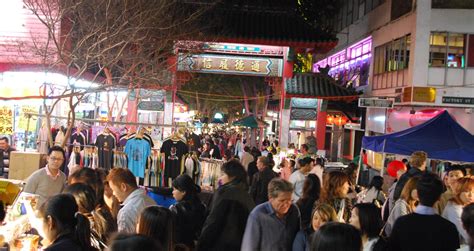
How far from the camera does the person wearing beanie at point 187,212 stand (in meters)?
5.57

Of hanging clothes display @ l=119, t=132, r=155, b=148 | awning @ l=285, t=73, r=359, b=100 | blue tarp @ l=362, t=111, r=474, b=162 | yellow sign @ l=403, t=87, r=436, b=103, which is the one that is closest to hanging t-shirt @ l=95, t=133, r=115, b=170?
hanging clothes display @ l=119, t=132, r=155, b=148

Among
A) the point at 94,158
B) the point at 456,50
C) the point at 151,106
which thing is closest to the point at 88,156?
the point at 94,158

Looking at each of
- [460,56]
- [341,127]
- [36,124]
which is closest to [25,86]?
[36,124]

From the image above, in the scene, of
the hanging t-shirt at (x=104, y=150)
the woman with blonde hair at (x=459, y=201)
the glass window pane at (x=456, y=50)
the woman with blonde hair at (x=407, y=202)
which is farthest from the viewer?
the glass window pane at (x=456, y=50)

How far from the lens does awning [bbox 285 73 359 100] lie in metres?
21.7

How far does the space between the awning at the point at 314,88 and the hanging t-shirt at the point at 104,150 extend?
31.0 feet

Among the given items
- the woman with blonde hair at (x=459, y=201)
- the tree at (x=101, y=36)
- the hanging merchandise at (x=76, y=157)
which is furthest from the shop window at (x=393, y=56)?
the woman with blonde hair at (x=459, y=201)

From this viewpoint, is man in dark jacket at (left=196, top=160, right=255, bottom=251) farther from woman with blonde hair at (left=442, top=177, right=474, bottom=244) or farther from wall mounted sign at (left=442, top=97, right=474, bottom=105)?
wall mounted sign at (left=442, top=97, right=474, bottom=105)

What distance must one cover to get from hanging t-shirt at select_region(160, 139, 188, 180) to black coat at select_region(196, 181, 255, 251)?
27.2 feet

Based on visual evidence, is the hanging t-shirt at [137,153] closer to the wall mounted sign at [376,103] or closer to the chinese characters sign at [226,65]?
the wall mounted sign at [376,103]

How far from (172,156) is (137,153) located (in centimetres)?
93

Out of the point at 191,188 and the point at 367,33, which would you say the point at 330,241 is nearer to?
the point at 191,188

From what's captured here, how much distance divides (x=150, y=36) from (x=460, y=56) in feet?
41.8

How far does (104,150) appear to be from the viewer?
14.0 m
